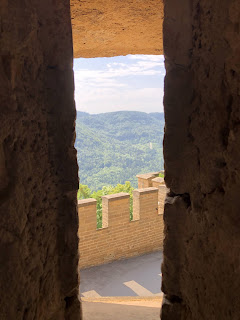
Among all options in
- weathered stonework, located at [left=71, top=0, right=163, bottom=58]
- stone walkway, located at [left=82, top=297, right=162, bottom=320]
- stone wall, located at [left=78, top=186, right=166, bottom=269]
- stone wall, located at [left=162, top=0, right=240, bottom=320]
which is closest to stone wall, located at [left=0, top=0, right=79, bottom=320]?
stone wall, located at [left=162, top=0, right=240, bottom=320]

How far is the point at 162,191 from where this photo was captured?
27.1 feet

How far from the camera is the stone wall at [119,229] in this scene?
727 cm

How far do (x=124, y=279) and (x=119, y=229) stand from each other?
1087 millimetres

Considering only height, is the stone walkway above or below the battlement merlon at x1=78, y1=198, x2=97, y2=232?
above

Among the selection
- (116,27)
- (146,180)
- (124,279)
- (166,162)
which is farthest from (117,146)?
(166,162)

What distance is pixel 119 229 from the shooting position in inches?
310

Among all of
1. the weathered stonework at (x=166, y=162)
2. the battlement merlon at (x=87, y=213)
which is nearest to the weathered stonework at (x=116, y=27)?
the weathered stonework at (x=166, y=162)

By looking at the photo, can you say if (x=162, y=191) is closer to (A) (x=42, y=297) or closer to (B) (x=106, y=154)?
(A) (x=42, y=297)

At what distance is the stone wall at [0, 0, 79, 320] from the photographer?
4.71 ft

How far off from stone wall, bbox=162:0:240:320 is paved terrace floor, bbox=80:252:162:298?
4.97 meters

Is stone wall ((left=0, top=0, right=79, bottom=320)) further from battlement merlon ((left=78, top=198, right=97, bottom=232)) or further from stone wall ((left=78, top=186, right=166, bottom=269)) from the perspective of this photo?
stone wall ((left=78, top=186, right=166, bottom=269))

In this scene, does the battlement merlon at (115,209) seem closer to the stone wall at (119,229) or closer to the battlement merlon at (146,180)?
the stone wall at (119,229)

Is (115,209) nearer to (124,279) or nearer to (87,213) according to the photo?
(87,213)

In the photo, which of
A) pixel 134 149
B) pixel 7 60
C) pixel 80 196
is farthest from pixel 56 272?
pixel 134 149
